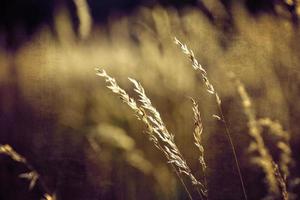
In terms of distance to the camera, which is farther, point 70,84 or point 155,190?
point 70,84

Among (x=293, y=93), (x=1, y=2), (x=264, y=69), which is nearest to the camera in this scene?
(x=293, y=93)

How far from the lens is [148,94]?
1.75 m

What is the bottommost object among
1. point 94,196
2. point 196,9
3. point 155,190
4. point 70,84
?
point 94,196

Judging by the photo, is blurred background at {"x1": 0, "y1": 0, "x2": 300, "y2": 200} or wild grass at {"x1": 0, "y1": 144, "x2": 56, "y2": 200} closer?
wild grass at {"x1": 0, "y1": 144, "x2": 56, "y2": 200}

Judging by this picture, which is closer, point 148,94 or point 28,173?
point 28,173

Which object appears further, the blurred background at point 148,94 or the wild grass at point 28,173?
the blurred background at point 148,94

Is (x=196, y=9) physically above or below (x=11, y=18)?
above

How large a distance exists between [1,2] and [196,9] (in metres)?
0.94

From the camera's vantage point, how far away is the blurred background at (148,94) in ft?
5.30

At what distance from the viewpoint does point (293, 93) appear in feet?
5.03

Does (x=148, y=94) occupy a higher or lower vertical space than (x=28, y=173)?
higher

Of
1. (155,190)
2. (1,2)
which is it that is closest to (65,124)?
(155,190)

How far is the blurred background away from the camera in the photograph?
1616mm

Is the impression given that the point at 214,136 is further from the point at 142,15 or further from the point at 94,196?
the point at 142,15
